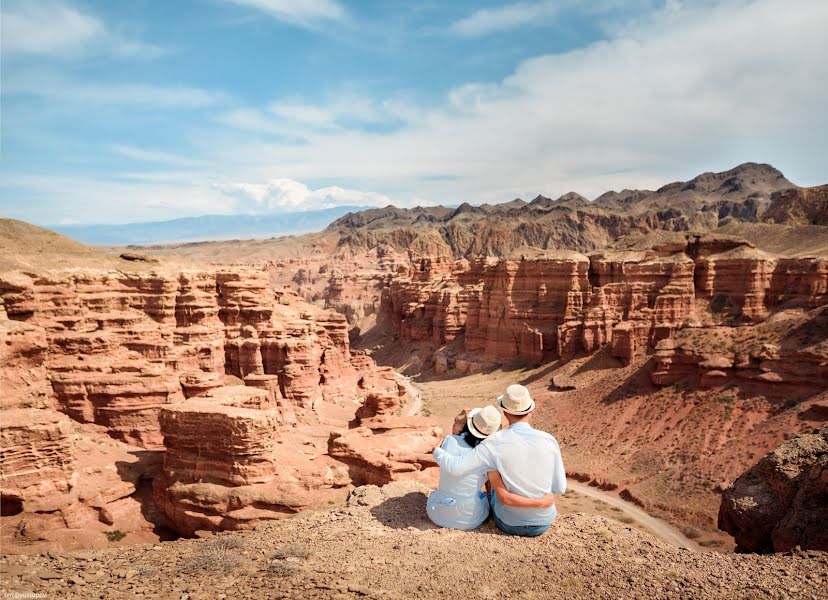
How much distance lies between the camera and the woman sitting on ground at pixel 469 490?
30.9ft

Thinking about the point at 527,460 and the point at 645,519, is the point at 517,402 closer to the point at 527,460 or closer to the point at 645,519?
the point at 527,460

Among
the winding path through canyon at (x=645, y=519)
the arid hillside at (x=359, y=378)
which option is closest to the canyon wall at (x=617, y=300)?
the arid hillside at (x=359, y=378)

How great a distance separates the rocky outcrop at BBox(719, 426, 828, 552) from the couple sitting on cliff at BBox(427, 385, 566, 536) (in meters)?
6.50

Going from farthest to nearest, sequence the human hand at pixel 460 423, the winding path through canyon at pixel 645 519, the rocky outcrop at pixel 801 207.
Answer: the rocky outcrop at pixel 801 207 < the winding path through canyon at pixel 645 519 < the human hand at pixel 460 423

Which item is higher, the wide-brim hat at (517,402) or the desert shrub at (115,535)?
the wide-brim hat at (517,402)

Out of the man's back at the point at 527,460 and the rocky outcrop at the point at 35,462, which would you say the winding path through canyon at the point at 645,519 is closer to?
the man's back at the point at 527,460

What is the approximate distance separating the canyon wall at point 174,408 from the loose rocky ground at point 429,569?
5.95 meters

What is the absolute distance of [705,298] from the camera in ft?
158

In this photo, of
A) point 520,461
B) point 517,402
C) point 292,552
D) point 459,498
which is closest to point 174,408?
point 292,552

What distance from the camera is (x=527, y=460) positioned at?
9.07 m

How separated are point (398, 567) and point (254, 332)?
91.7 ft

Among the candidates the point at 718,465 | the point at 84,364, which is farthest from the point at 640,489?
the point at 84,364

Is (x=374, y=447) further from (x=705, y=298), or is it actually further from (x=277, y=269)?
(x=277, y=269)

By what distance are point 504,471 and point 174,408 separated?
44.4ft
